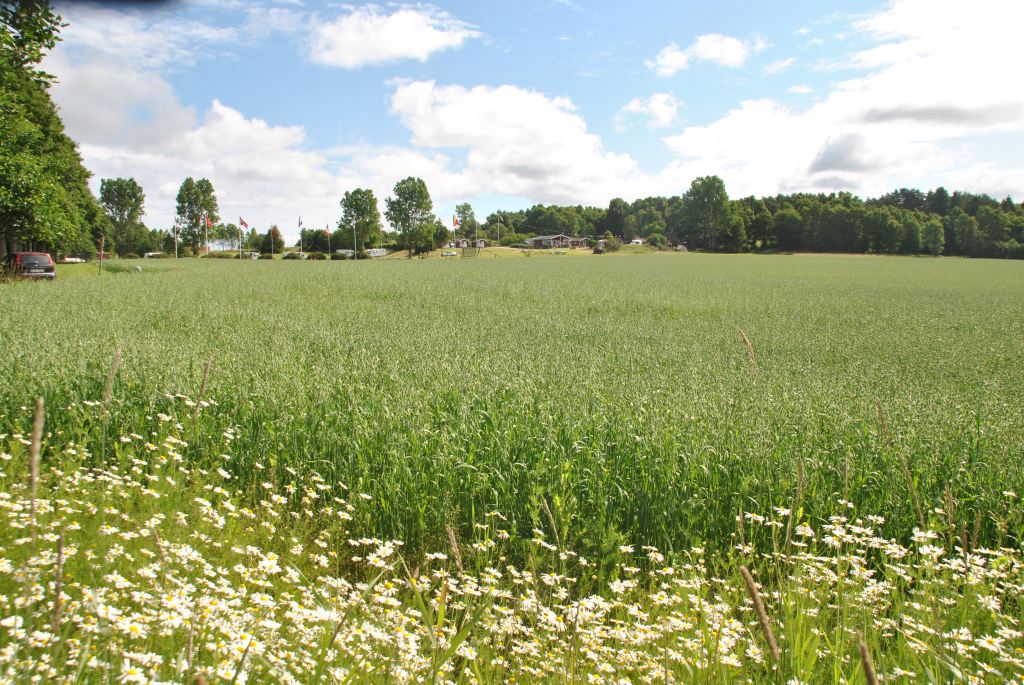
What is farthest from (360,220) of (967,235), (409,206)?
(967,235)

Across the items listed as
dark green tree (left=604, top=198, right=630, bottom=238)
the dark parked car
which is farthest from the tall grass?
dark green tree (left=604, top=198, right=630, bottom=238)

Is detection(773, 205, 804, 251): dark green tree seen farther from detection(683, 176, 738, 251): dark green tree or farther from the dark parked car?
the dark parked car

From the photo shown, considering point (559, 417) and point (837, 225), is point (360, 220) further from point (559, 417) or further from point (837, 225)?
point (559, 417)

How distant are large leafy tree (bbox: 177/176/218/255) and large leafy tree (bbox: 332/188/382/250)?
94.0ft

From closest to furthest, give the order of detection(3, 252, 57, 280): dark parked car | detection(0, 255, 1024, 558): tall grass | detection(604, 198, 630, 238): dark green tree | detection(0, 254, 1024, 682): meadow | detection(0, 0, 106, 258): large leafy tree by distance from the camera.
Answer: detection(0, 254, 1024, 682): meadow
detection(0, 255, 1024, 558): tall grass
detection(0, 0, 106, 258): large leafy tree
detection(3, 252, 57, 280): dark parked car
detection(604, 198, 630, 238): dark green tree

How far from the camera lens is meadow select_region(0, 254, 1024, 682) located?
292cm

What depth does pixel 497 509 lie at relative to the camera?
5762 millimetres

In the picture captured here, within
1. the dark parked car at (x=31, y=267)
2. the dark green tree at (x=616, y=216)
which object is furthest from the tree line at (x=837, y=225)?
the dark parked car at (x=31, y=267)

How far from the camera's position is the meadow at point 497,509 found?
2.92 metres

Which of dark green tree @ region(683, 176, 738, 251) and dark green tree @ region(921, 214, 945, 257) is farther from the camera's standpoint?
dark green tree @ region(683, 176, 738, 251)

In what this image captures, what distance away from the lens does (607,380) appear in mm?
9883

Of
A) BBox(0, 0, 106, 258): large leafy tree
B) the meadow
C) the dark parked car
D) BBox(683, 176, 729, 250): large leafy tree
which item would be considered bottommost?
the meadow

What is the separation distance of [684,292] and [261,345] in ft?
79.5

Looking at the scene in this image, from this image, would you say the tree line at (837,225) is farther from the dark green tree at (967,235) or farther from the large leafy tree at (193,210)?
the large leafy tree at (193,210)
